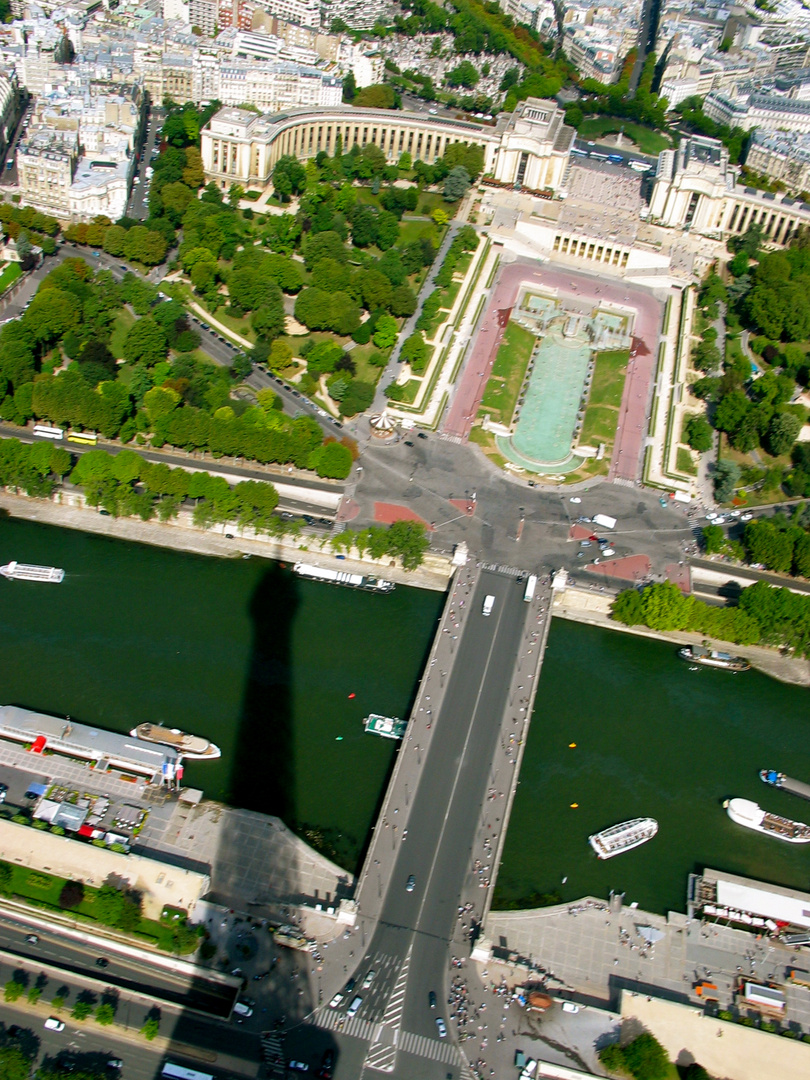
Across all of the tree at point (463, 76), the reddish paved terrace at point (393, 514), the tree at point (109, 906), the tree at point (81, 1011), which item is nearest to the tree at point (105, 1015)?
the tree at point (81, 1011)

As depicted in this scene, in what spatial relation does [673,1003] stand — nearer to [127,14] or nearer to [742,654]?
[742,654]

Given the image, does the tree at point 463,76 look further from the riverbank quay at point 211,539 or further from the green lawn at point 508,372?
→ the riverbank quay at point 211,539

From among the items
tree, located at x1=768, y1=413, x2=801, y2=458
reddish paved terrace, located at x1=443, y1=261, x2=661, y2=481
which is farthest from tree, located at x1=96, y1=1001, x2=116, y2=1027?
tree, located at x1=768, y1=413, x2=801, y2=458

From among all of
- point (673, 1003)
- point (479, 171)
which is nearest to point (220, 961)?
point (673, 1003)

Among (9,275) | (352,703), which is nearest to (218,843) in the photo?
(352,703)

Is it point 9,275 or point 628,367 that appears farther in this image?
point 628,367

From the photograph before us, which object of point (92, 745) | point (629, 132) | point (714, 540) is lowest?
point (92, 745)

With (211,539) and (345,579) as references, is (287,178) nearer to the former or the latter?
(211,539)
